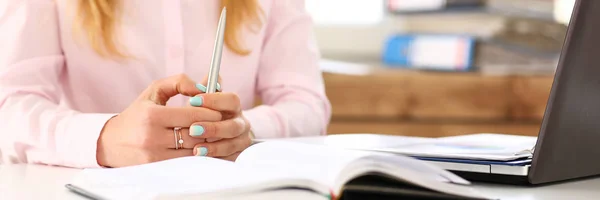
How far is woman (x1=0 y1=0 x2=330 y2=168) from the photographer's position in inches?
35.0

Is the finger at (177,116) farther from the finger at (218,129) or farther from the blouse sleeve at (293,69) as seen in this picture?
the blouse sleeve at (293,69)

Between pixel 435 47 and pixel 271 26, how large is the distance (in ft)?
3.47

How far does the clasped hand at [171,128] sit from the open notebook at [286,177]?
124mm

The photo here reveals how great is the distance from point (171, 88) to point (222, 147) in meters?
0.09

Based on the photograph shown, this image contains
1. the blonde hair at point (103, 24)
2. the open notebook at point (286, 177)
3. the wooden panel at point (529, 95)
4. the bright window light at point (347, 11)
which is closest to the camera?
the open notebook at point (286, 177)

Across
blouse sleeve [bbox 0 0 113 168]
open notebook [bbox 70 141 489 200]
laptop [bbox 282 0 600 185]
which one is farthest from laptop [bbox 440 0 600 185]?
blouse sleeve [bbox 0 0 113 168]

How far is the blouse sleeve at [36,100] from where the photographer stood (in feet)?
3.07

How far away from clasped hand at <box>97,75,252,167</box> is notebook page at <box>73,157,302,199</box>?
0.12 m

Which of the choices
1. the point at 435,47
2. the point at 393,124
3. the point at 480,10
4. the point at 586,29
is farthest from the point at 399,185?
the point at 480,10

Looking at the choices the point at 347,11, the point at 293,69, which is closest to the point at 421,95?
the point at 347,11

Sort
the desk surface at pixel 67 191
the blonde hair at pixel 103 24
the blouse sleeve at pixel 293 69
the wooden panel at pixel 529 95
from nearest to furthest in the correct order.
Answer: the desk surface at pixel 67 191, the blonde hair at pixel 103 24, the blouse sleeve at pixel 293 69, the wooden panel at pixel 529 95

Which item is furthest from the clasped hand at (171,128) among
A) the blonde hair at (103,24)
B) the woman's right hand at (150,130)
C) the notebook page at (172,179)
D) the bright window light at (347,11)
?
the bright window light at (347,11)

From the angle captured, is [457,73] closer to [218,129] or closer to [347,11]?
[347,11]

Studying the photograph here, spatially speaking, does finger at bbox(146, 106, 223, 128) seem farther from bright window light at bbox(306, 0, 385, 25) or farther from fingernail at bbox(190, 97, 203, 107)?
bright window light at bbox(306, 0, 385, 25)
